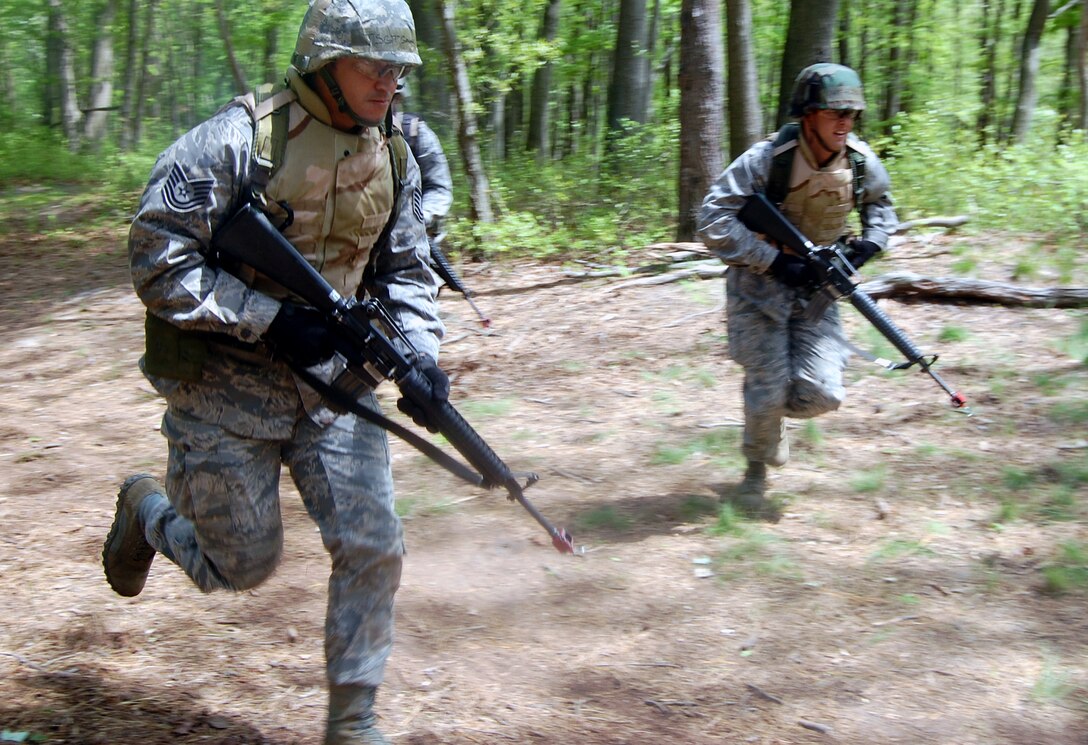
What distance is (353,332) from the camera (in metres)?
2.92

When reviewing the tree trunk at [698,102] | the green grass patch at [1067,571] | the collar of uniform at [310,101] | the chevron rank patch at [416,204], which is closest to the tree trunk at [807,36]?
the tree trunk at [698,102]

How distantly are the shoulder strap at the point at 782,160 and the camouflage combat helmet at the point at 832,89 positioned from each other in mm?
269

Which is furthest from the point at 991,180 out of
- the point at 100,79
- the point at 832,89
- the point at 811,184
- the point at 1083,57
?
the point at 100,79

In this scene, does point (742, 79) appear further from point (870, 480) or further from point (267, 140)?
point (267, 140)

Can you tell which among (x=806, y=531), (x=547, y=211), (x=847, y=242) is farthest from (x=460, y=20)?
(x=806, y=531)

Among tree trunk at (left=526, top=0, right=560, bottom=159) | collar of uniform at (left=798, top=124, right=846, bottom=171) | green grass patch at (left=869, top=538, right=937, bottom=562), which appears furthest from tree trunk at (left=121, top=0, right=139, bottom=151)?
green grass patch at (left=869, top=538, right=937, bottom=562)

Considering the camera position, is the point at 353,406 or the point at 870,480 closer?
the point at 353,406

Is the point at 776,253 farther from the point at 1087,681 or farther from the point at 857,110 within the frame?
the point at 1087,681

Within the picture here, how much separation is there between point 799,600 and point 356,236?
2373 mm

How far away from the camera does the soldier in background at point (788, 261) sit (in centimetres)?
475

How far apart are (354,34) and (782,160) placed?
262 cm

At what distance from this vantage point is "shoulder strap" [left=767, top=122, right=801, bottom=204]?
4781mm

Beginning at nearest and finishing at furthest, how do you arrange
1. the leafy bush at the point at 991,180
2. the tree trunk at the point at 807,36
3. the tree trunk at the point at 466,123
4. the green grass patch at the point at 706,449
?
the green grass patch at the point at 706,449 < the tree trunk at the point at 807,36 < the leafy bush at the point at 991,180 < the tree trunk at the point at 466,123

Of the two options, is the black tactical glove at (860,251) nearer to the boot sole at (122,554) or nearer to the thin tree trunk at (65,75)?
the boot sole at (122,554)
